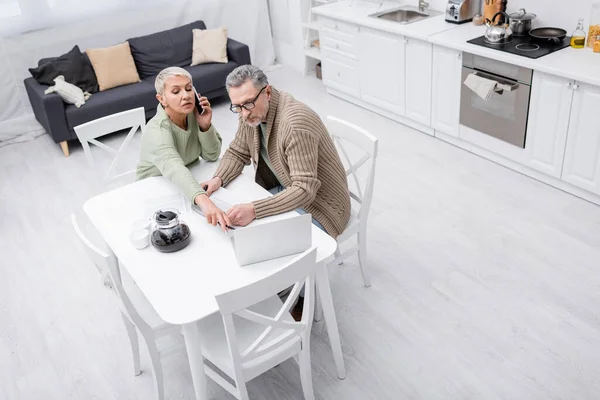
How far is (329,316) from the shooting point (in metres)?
2.39

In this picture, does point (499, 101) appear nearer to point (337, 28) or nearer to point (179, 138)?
point (337, 28)

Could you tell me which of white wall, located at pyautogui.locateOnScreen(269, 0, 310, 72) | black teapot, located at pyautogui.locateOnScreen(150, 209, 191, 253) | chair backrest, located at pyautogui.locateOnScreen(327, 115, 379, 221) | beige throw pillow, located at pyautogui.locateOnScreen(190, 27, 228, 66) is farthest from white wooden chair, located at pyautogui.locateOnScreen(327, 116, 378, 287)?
white wall, located at pyautogui.locateOnScreen(269, 0, 310, 72)

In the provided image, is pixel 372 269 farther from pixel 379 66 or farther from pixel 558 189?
pixel 379 66

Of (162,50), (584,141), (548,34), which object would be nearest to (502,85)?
(548,34)

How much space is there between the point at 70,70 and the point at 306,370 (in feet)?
12.1

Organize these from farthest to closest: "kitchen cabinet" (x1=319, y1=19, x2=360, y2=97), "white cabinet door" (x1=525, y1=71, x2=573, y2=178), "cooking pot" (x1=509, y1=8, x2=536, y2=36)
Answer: "kitchen cabinet" (x1=319, y1=19, x2=360, y2=97) → "cooking pot" (x1=509, y1=8, x2=536, y2=36) → "white cabinet door" (x1=525, y1=71, x2=573, y2=178)

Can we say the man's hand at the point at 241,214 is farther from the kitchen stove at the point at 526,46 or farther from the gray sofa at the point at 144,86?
the gray sofa at the point at 144,86

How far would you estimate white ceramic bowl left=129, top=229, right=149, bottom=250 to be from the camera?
227 centimetres

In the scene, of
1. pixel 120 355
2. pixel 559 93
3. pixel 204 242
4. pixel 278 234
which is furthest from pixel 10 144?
pixel 559 93

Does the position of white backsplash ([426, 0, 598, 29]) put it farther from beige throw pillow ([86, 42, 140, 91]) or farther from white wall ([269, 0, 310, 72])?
beige throw pillow ([86, 42, 140, 91])

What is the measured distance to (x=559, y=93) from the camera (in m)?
3.44

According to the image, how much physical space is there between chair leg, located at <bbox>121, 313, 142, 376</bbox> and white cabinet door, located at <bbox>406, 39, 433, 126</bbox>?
2.83 metres

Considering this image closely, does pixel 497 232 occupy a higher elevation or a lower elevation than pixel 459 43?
lower

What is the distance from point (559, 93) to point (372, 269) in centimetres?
154
